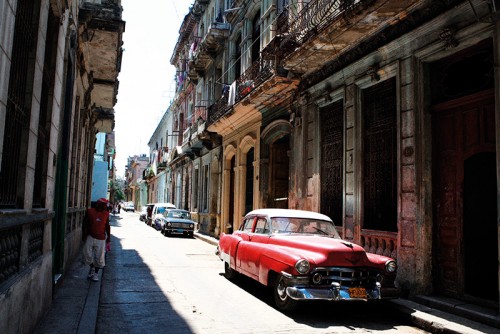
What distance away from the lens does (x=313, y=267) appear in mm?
6430

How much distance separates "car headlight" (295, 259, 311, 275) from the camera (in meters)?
6.40

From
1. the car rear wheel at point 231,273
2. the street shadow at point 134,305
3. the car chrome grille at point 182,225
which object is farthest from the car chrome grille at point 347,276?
the car chrome grille at point 182,225

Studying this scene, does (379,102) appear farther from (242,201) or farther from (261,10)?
(242,201)

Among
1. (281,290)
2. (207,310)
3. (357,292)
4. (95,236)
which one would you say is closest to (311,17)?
(281,290)

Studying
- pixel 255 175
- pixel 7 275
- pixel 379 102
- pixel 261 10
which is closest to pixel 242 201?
pixel 255 175

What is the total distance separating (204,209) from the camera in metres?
23.9

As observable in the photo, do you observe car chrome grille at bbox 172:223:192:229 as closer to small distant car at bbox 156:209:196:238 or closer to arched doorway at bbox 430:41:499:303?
small distant car at bbox 156:209:196:238

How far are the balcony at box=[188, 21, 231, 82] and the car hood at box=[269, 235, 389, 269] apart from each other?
1506cm

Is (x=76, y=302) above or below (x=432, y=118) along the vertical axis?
below

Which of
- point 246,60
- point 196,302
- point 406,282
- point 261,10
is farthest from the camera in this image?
point 246,60

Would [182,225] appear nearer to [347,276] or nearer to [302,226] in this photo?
[302,226]

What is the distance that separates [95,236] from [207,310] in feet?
10.7

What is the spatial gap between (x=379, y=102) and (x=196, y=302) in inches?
221

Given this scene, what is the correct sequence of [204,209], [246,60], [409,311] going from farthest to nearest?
[204,209], [246,60], [409,311]
